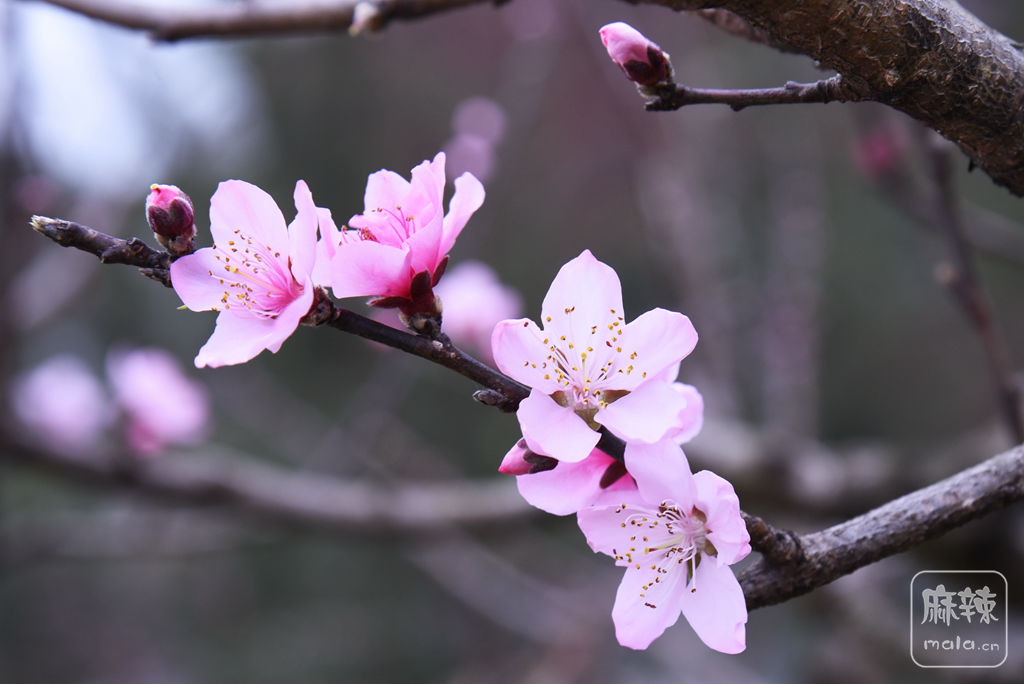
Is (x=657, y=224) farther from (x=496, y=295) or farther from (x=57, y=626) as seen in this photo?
(x=57, y=626)

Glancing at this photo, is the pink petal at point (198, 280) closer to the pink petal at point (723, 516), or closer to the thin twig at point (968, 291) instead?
the pink petal at point (723, 516)

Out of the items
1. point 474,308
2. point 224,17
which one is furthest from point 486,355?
point 224,17

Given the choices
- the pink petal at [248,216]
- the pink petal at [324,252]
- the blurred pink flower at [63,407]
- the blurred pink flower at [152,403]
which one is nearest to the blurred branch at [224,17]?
the pink petal at [248,216]

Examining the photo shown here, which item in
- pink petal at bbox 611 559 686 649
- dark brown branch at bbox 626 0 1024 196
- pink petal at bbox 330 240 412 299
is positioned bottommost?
pink petal at bbox 611 559 686 649

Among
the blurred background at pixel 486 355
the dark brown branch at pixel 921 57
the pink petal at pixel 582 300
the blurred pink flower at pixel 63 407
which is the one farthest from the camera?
the blurred pink flower at pixel 63 407

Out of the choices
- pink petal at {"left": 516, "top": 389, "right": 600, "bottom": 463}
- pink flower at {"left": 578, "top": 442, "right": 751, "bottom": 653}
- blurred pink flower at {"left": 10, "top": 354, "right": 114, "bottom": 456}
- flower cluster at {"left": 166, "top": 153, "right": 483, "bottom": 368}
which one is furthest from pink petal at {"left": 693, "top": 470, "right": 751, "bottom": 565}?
blurred pink flower at {"left": 10, "top": 354, "right": 114, "bottom": 456}

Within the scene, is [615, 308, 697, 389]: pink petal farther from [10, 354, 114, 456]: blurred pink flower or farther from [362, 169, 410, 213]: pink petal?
[10, 354, 114, 456]: blurred pink flower
